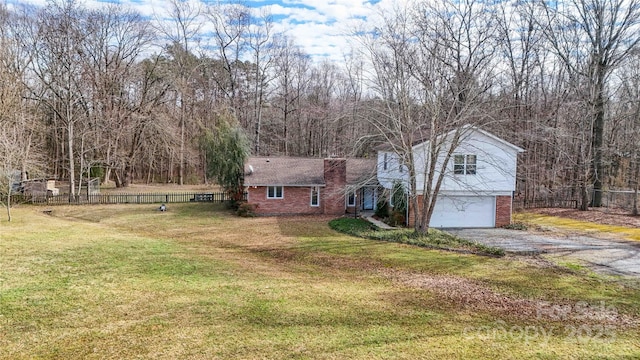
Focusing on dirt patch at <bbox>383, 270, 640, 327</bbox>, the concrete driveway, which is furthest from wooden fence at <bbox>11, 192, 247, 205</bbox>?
dirt patch at <bbox>383, 270, 640, 327</bbox>

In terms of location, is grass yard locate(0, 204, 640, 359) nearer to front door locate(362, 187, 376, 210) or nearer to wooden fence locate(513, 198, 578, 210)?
front door locate(362, 187, 376, 210)

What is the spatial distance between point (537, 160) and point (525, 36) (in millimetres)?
9631

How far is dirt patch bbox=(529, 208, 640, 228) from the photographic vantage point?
21875mm

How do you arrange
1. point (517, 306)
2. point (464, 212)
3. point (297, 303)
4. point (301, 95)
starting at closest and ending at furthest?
point (297, 303) → point (517, 306) → point (464, 212) → point (301, 95)

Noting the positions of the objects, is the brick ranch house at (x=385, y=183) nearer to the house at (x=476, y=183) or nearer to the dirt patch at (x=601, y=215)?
the house at (x=476, y=183)

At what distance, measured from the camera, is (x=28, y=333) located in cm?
716

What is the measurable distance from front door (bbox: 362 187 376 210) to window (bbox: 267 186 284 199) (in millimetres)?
5423

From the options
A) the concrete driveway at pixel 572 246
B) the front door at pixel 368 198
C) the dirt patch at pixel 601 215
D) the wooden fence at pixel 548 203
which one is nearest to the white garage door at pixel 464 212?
the concrete driveway at pixel 572 246

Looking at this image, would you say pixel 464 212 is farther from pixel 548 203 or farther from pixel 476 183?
pixel 548 203

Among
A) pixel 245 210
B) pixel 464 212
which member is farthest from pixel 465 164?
pixel 245 210

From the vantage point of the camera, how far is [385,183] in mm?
23594

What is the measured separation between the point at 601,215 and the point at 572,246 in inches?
418

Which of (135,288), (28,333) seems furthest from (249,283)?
(28,333)

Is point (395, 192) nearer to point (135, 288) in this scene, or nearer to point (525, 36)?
point (135, 288)
